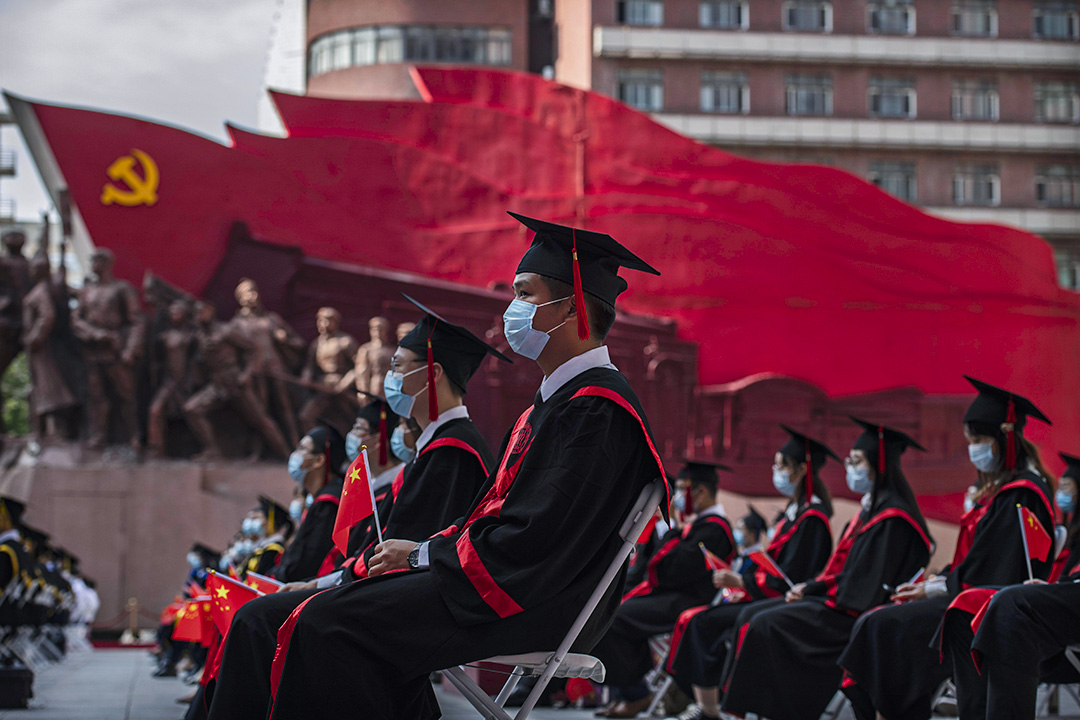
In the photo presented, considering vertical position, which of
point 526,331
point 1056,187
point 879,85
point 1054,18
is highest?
point 1054,18

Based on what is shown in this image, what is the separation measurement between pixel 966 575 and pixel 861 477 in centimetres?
139

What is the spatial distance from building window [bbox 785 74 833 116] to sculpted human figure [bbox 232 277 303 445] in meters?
17.1

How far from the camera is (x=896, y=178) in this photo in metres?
30.4

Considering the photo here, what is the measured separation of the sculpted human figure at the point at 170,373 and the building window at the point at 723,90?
55.5 feet

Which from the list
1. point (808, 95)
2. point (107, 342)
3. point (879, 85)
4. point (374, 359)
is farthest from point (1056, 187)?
point (107, 342)

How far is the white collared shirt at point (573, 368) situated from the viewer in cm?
361

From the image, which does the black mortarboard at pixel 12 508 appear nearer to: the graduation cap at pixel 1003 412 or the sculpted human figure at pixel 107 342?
the graduation cap at pixel 1003 412

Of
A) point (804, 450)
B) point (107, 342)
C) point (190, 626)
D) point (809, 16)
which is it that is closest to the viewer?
point (190, 626)

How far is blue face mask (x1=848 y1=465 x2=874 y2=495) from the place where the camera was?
7219 millimetres

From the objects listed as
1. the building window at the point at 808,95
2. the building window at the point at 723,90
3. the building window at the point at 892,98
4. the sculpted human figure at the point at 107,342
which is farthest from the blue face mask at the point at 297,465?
the building window at the point at 892,98

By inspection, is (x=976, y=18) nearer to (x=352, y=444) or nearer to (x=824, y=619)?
(x=824, y=619)

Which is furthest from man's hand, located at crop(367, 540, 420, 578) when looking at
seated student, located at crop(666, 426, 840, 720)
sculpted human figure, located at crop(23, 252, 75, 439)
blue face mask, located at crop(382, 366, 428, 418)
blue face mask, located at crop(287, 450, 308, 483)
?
sculpted human figure, located at crop(23, 252, 75, 439)

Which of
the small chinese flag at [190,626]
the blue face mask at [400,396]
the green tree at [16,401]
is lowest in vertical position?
the green tree at [16,401]

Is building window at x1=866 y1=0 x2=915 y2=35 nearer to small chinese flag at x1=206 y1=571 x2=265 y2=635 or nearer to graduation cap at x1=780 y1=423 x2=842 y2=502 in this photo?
graduation cap at x1=780 y1=423 x2=842 y2=502
